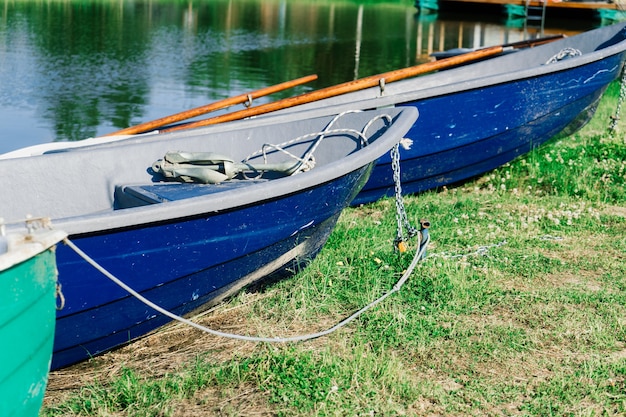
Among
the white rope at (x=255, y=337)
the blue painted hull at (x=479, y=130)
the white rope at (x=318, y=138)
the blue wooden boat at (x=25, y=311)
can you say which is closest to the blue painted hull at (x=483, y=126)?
the blue painted hull at (x=479, y=130)

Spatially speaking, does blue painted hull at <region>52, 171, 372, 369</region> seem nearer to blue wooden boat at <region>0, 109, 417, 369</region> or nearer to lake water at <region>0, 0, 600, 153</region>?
blue wooden boat at <region>0, 109, 417, 369</region>

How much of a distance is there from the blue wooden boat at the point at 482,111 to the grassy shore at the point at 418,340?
0.82m

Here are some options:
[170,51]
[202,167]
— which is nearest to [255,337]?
[202,167]

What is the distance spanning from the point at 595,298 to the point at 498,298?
0.59 m

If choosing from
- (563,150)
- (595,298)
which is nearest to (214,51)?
(563,150)

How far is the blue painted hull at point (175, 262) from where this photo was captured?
3.77m

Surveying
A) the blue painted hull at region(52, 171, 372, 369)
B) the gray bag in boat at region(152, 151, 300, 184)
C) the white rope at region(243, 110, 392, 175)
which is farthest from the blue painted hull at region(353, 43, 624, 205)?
the blue painted hull at region(52, 171, 372, 369)

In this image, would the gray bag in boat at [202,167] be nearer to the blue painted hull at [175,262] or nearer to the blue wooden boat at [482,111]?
the blue painted hull at [175,262]

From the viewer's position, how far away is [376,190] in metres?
7.15

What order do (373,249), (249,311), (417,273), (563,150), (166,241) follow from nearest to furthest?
1. (166,241)
2. (249,311)
3. (417,273)
4. (373,249)
5. (563,150)

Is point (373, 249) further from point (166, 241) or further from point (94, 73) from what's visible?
point (94, 73)

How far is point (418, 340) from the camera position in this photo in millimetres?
4422

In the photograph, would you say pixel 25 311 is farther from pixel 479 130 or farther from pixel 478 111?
pixel 479 130

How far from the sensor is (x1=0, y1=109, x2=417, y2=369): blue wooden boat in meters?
3.80
